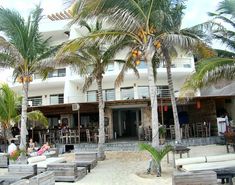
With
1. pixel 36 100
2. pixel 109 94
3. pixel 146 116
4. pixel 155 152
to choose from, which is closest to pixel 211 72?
pixel 155 152

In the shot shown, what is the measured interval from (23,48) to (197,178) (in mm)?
10277

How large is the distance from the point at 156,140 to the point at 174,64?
52.0 feet

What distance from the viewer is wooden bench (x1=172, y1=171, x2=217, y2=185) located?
7.07 metres

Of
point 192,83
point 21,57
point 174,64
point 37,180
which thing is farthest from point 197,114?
point 37,180

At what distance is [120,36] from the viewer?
12398mm

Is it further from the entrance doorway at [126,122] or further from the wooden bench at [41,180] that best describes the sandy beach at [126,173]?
the entrance doorway at [126,122]

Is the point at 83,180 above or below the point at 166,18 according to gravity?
below

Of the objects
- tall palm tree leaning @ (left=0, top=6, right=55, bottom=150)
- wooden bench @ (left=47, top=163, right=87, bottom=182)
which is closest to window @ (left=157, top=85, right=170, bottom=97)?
tall palm tree leaning @ (left=0, top=6, right=55, bottom=150)

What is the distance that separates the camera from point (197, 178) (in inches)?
280

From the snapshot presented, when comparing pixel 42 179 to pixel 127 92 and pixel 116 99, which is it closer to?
pixel 116 99

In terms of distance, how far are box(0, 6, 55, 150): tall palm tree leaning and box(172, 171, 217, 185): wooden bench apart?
28.7 ft

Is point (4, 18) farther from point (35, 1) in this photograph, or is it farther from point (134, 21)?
point (134, 21)

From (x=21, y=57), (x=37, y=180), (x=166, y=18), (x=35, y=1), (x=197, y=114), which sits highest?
(x=35, y=1)

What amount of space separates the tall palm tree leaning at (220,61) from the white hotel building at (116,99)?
895cm
